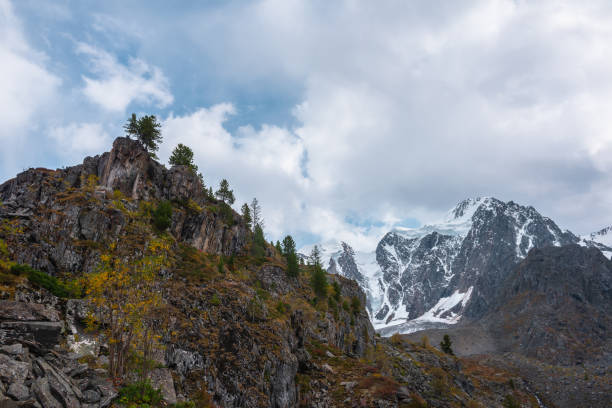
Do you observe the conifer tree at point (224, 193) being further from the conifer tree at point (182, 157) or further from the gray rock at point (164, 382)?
the gray rock at point (164, 382)

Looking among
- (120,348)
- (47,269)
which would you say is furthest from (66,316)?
(47,269)

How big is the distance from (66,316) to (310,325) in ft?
138

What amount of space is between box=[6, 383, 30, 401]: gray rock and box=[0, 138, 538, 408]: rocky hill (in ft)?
0.15

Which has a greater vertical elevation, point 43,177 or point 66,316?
point 43,177

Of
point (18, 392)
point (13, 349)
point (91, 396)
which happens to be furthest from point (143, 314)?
point (18, 392)

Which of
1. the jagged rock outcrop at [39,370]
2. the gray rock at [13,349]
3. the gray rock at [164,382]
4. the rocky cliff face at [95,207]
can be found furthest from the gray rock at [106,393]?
the rocky cliff face at [95,207]

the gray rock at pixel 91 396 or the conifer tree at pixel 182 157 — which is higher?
the conifer tree at pixel 182 157

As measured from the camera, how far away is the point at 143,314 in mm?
19641

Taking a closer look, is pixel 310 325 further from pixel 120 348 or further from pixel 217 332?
pixel 120 348

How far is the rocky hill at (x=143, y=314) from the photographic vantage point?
57.1 feet

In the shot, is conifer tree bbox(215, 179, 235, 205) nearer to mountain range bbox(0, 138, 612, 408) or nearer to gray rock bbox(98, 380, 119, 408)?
mountain range bbox(0, 138, 612, 408)

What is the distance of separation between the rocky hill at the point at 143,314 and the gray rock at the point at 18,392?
0.05 metres

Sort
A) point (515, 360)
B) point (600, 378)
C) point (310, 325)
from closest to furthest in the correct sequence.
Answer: point (310, 325), point (600, 378), point (515, 360)

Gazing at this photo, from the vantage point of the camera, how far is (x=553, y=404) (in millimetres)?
142125
